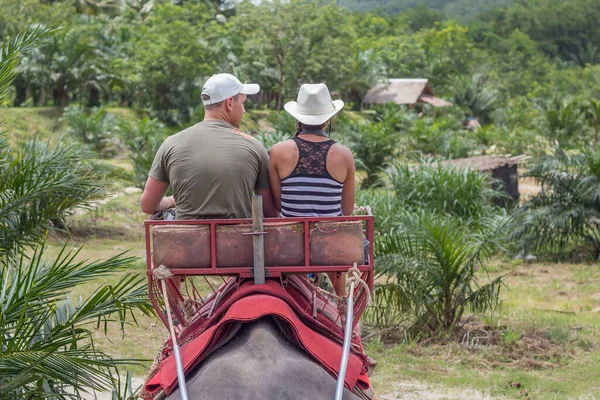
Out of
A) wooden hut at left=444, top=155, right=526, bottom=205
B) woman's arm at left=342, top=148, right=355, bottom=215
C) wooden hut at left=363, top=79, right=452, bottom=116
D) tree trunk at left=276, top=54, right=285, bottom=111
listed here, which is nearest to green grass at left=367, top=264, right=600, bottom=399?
woman's arm at left=342, top=148, right=355, bottom=215

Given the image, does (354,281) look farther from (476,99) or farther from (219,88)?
(476,99)

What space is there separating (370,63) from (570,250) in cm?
3508

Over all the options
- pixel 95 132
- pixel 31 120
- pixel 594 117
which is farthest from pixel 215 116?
pixel 31 120

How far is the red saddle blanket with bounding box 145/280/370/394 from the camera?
3.61 m

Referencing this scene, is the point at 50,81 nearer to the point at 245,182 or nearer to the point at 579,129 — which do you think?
the point at 579,129

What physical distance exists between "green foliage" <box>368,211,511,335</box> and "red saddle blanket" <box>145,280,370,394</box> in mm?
4556

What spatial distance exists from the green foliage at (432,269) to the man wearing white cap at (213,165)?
411cm

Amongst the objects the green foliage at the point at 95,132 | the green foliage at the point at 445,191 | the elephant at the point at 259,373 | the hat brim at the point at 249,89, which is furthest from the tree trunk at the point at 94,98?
the elephant at the point at 259,373

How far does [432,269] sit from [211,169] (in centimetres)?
474

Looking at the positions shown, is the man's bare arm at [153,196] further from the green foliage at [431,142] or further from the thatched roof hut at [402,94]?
the thatched roof hut at [402,94]

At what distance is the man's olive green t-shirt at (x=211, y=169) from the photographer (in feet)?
14.3

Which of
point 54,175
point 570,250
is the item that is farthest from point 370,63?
point 54,175

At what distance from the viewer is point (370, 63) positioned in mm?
48812

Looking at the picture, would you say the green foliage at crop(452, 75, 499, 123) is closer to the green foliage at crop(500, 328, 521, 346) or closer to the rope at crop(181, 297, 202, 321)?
the green foliage at crop(500, 328, 521, 346)
